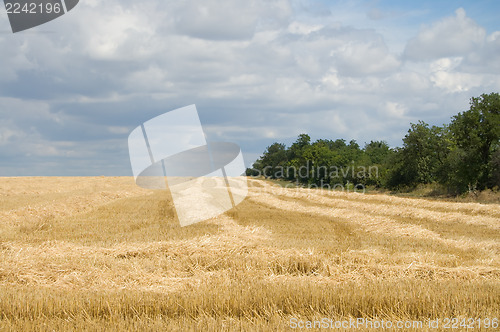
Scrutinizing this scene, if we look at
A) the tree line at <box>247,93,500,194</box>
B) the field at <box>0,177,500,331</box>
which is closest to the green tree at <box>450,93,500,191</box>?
the tree line at <box>247,93,500,194</box>

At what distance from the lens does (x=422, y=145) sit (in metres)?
54.1

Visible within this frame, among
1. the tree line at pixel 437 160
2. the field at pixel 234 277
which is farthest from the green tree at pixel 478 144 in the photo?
the field at pixel 234 277

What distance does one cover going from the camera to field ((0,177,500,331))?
6.36 meters

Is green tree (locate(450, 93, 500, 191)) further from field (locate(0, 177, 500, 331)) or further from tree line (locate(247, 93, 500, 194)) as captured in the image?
field (locate(0, 177, 500, 331))

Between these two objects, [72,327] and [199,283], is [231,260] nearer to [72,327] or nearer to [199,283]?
[199,283]

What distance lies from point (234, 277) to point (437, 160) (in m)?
50.0

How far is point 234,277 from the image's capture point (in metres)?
8.63

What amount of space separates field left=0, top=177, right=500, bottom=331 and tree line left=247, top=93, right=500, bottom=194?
2601 cm

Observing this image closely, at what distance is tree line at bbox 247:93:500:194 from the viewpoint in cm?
4059

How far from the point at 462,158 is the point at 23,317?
4171 cm

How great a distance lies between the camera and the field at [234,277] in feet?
20.9

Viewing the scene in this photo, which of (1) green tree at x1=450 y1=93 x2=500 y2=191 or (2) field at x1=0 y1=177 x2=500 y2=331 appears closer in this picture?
(2) field at x1=0 y1=177 x2=500 y2=331

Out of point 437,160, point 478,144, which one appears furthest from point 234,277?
point 437,160

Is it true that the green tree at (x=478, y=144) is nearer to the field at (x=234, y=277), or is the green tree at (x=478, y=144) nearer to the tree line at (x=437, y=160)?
the tree line at (x=437, y=160)
